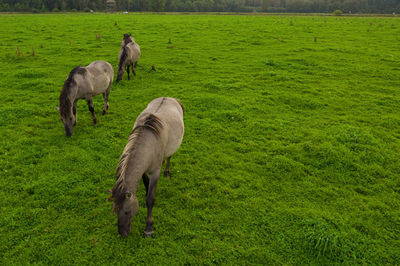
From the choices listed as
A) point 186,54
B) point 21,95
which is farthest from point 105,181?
point 186,54

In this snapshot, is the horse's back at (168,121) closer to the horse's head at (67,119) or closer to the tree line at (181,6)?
the horse's head at (67,119)

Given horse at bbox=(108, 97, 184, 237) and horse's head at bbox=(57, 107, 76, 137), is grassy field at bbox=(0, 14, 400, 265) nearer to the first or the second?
horse's head at bbox=(57, 107, 76, 137)

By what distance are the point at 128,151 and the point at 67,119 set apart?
476 cm

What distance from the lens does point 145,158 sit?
4.28 m

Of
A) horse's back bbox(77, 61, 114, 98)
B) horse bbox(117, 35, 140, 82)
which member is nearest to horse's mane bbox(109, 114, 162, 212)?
horse's back bbox(77, 61, 114, 98)

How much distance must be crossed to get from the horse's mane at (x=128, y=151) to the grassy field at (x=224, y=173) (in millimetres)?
1277

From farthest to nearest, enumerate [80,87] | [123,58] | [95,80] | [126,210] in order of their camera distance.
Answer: [123,58] → [95,80] → [80,87] → [126,210]

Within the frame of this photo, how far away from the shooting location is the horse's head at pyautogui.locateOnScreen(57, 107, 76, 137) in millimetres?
7602

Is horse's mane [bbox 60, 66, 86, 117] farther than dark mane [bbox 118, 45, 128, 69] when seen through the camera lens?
No

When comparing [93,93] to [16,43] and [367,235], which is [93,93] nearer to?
[367,235]

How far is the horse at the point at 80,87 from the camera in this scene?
7.55 meters

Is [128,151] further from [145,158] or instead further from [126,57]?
[126,57]

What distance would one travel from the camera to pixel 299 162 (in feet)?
22.8

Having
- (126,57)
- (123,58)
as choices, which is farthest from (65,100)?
(126,57)
